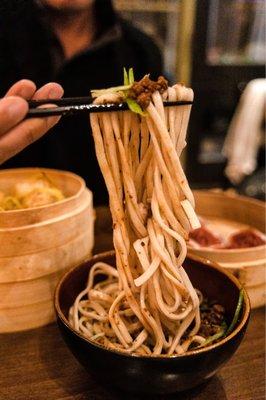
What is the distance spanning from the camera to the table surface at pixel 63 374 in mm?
944

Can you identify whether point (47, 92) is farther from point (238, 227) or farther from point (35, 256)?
point (238, 227)

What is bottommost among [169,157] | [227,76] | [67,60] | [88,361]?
[227,76]

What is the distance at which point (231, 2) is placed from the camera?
15.9 feet

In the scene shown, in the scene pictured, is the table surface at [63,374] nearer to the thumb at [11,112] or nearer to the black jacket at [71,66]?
the thumb at [11,112]

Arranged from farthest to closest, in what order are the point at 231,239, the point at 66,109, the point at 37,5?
the point at 37,5 < the point at 231,239 < the point at 66,109

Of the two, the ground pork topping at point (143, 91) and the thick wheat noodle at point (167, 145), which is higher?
the ground pork topping at point (143, 91)

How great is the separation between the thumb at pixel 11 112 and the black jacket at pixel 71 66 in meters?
1.64

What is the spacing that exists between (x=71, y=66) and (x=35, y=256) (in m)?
1.68

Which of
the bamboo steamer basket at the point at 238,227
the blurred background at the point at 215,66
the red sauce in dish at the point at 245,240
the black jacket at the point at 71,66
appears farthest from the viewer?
the blurred background at the point at 215,66

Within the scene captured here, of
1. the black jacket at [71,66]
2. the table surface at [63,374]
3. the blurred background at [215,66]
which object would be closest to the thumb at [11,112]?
the table surface at [63,374]

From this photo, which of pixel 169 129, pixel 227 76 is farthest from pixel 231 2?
pixel 169 129

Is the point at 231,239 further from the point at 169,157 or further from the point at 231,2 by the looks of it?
the point at 231,2

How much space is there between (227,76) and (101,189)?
315 cm

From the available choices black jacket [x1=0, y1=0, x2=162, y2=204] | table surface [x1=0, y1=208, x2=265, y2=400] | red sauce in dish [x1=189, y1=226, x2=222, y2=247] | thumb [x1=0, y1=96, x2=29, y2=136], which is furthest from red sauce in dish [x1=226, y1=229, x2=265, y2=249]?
black jacket [x1=0, y1=0, x2=162, y2=204]
